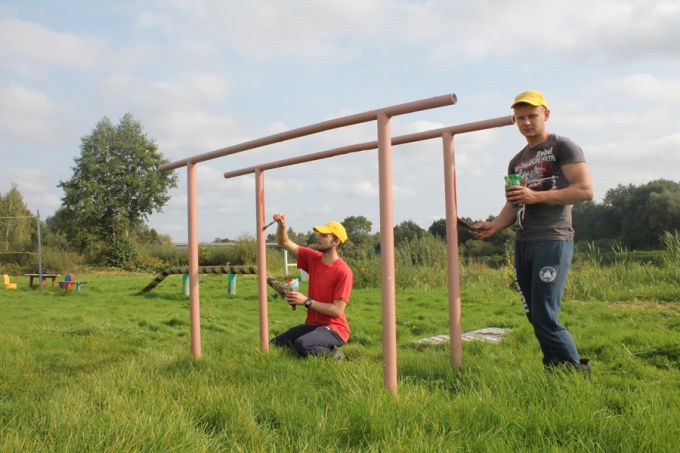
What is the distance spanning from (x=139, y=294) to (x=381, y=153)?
12002mm

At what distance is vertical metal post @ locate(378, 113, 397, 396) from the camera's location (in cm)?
292

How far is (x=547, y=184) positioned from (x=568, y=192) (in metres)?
0.21

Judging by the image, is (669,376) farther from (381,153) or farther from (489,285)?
(489,285)

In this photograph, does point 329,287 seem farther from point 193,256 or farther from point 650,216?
point 650,216

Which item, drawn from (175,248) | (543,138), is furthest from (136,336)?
(175,248)

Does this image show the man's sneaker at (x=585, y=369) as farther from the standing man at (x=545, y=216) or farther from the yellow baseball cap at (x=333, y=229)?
the yellow baseball cap at (x=333, y=229)

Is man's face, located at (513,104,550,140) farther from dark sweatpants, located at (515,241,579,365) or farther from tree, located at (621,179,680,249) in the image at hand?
tree, located at (621,179,680,249)

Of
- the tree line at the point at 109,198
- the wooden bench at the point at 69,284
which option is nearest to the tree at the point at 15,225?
the tree line at the point at 109,198

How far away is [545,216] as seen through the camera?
309cm

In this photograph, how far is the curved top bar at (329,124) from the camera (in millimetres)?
2764

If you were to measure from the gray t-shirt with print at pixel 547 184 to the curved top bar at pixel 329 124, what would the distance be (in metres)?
0.73

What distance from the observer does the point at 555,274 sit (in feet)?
9.79

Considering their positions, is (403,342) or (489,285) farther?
(489,285)

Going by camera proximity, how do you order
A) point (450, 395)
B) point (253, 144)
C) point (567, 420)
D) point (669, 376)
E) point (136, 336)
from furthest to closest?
point (136, 336)
point (253, 144)
point (669, 376)
point (450, 395)
point (567, 420)
